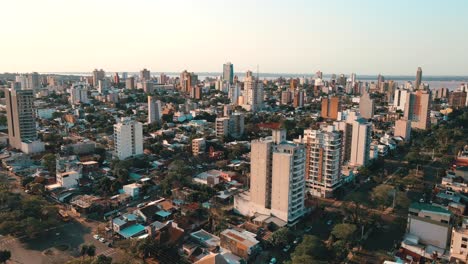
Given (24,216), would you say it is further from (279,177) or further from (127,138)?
(127,138)

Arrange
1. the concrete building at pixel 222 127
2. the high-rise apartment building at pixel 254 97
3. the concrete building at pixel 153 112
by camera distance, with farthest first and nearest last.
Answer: the high-rise apartment building at pixel 254 97 < the concrete building at pixel 153 112 < the concrete building at pixel 222 127

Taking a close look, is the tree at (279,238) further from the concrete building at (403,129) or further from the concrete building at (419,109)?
the concrete building at (419,109)

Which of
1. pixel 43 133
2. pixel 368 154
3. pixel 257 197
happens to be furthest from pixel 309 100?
pixel 257 197

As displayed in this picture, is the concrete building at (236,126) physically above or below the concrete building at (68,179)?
above

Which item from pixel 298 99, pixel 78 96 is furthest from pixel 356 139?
pixel 78 96

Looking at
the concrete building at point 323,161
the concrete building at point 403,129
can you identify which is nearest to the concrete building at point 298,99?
the concrete building at point 403,129
